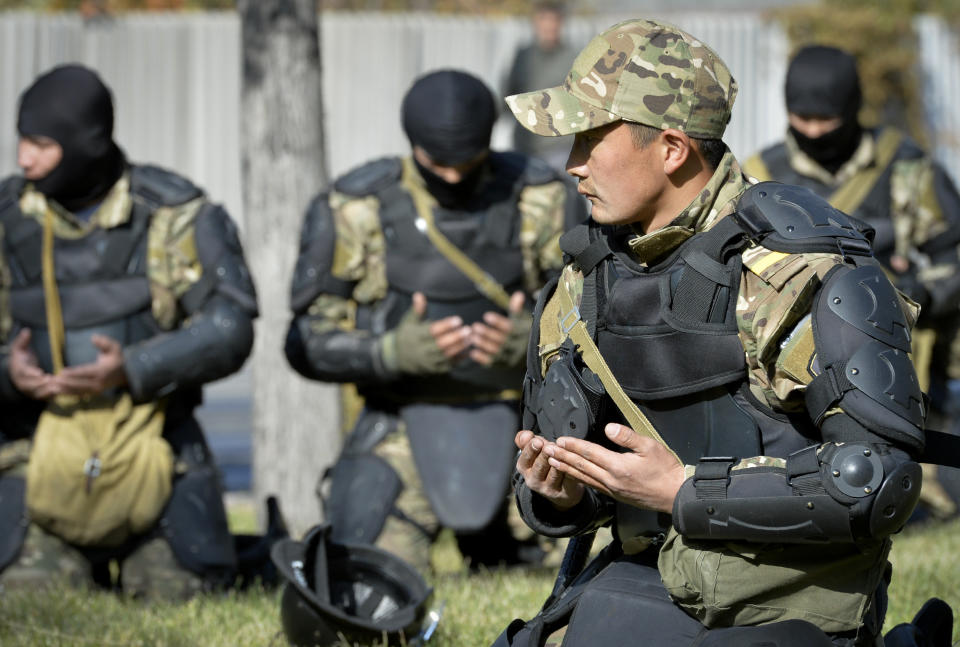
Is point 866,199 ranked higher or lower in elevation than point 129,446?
higher

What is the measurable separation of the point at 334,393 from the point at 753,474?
4.55 m

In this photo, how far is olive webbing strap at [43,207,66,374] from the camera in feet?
19.1

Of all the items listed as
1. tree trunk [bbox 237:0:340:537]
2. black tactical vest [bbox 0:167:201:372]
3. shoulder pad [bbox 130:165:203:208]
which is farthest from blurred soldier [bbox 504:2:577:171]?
black tactical vest [bbox 0:167:201:372]

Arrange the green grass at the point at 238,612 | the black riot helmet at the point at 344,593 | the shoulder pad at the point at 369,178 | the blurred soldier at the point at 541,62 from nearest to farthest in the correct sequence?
the black riot helmet at the point at 344,593 → the green grass at the point at 238,612 → the shoulder pad at the point at 369,178 → the blurred soldier at the point at 541,62

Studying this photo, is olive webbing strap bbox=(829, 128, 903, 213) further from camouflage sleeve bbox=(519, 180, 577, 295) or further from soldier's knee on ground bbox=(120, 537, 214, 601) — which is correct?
soldier's knee on ground bbox=(120, 537, 214, 601)

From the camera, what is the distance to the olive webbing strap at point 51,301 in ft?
19.1

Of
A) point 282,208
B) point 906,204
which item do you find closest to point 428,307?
point 282,208

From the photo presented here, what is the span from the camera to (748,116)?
15445mm

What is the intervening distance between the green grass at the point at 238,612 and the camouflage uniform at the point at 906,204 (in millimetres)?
1499

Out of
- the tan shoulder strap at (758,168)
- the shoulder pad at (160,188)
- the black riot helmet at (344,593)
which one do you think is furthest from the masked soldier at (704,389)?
the tan shoulder strap at (758,168)

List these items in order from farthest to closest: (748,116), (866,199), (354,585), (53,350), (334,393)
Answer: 1. (748,116)
2. (334,393)
3. (866,199)
4. (53,350)
5. (354,585)

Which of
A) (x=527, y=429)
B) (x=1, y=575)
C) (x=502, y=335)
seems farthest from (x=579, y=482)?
(x=1, y=575)

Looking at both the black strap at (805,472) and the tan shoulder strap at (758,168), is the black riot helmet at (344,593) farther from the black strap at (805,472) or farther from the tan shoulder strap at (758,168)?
the tan shoulder strap at (758,168)

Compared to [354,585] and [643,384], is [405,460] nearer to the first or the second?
[354,585]
